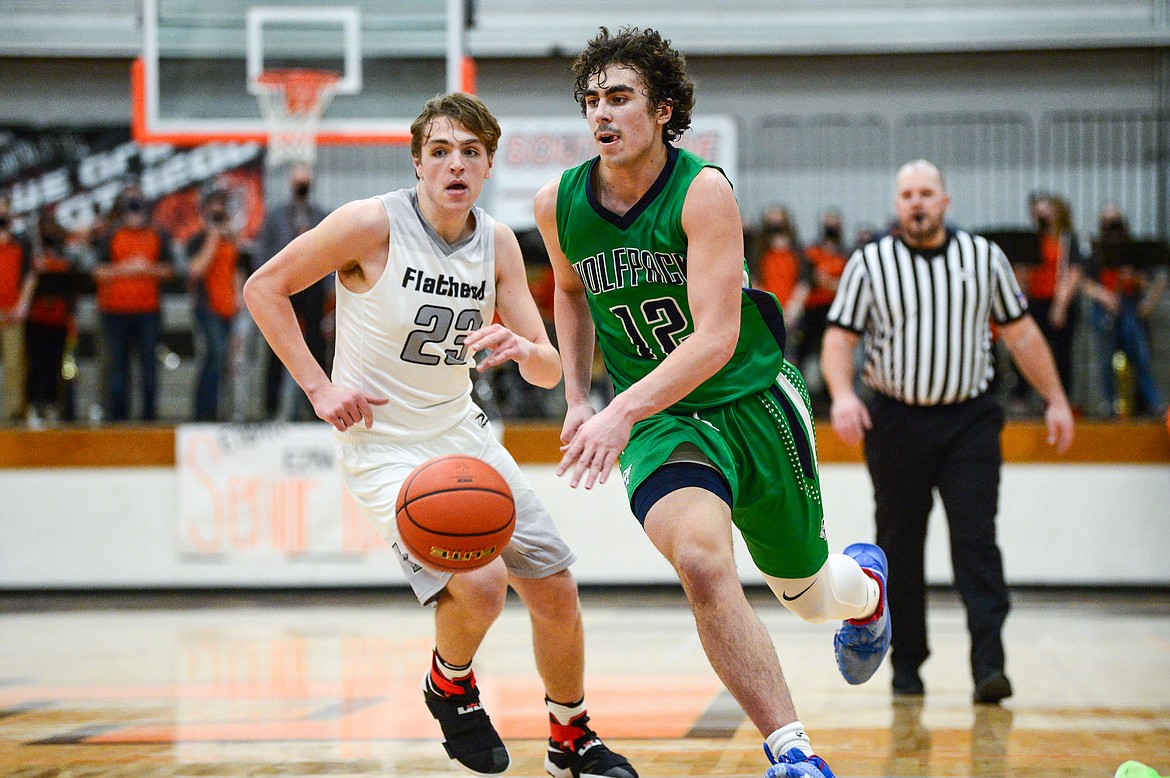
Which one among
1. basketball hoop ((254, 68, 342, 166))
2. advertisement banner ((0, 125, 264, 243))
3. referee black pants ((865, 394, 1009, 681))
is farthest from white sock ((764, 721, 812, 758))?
advertisement banner ((0, 125, 264, 243))

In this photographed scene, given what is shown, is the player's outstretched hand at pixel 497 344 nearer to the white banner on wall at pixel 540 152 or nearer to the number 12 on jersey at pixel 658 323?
the number 12 on jersey at pixel 658 323

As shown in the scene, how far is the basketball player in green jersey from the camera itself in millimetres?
3182

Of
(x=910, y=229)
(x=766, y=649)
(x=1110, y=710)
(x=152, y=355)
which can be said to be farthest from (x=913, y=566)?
(x=152, y=355)

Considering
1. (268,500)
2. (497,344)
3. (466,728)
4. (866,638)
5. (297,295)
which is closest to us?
(497,344)

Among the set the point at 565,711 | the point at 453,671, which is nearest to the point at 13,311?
the point at 453,671

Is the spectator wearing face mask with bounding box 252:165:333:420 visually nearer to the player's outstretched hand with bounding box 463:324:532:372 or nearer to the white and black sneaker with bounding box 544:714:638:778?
the white and black sneaker with bounding box 544:714:638:778

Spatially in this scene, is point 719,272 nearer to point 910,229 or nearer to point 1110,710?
point 910,229

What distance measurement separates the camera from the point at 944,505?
216 inches

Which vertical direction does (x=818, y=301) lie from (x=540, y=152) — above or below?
below

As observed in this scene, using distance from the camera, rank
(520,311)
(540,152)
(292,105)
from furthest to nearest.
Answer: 1. (540,152)
2. (292,105)
3. (520,311)

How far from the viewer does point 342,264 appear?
3961mm

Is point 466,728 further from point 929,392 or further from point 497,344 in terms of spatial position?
point 929,392

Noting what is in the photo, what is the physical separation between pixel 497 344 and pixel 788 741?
4.14 ft

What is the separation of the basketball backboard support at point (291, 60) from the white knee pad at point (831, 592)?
227 inches
